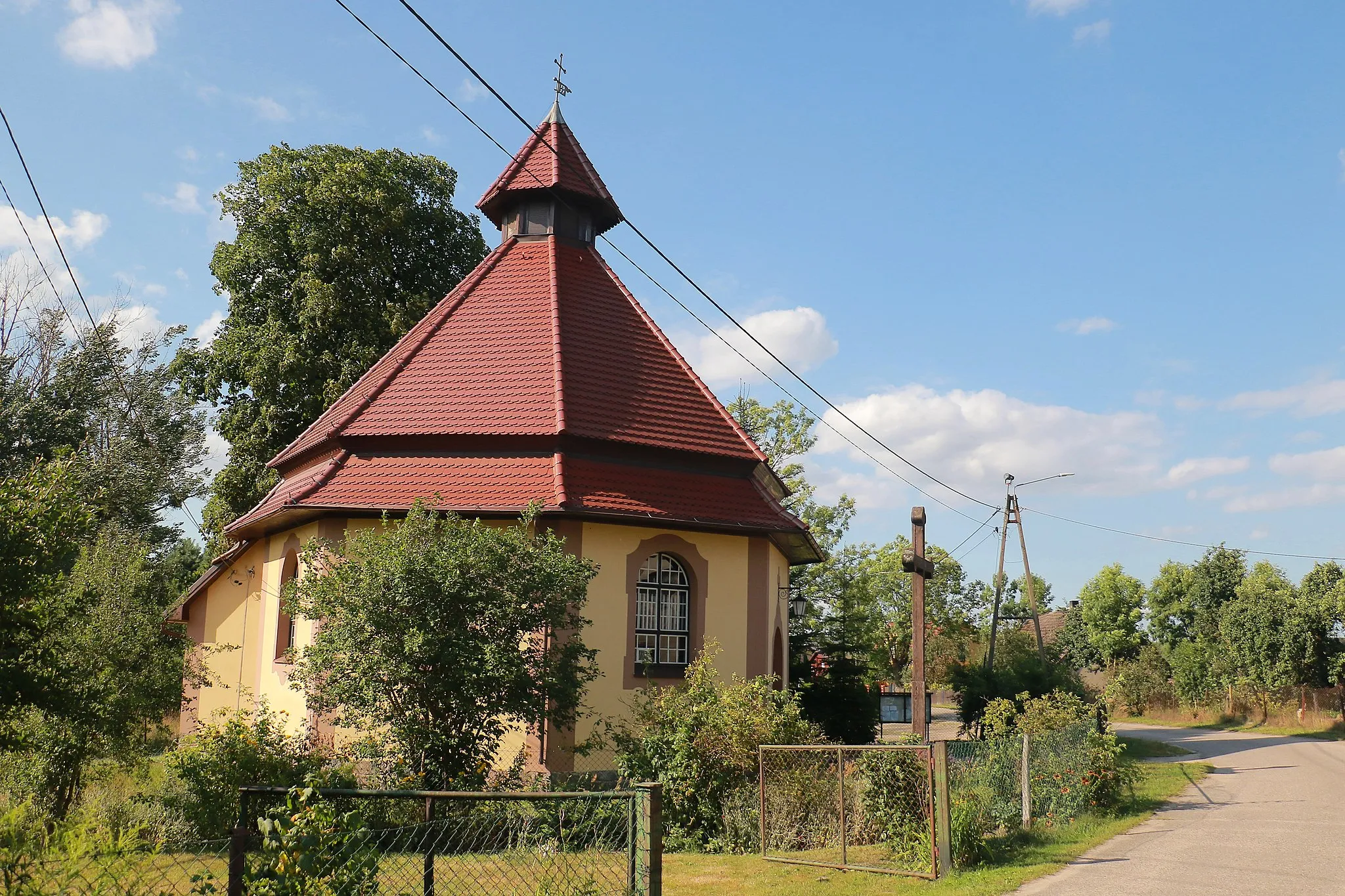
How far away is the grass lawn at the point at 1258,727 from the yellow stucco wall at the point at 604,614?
26920 mm

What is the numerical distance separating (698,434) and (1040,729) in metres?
7.17

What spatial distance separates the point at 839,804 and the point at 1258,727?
119ft

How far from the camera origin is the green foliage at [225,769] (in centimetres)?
1042

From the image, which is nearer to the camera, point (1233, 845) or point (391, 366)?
point (1233, 845)

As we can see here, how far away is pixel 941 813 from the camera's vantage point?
9492 mm

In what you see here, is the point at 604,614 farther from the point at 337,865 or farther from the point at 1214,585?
the point at 1214,585

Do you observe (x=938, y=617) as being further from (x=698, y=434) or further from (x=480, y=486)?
(x=480, y=486)

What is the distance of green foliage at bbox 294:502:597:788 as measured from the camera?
32.0 ft

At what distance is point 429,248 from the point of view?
25750mm

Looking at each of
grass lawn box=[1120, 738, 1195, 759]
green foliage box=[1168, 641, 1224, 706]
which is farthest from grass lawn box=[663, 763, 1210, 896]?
green foliage box=[1168, 641, 1224, 706]

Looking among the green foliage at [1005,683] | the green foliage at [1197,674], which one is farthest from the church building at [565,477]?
the green foliage at [1197,674]

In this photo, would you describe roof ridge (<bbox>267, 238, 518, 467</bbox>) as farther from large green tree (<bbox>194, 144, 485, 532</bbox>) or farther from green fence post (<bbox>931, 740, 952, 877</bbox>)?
green fence post (<bbox>931, 740, 952, 877</bbox>)

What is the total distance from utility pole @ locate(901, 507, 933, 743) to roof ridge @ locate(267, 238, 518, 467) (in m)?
9.10

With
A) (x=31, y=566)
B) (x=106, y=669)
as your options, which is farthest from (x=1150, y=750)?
(x=31, y=566)
